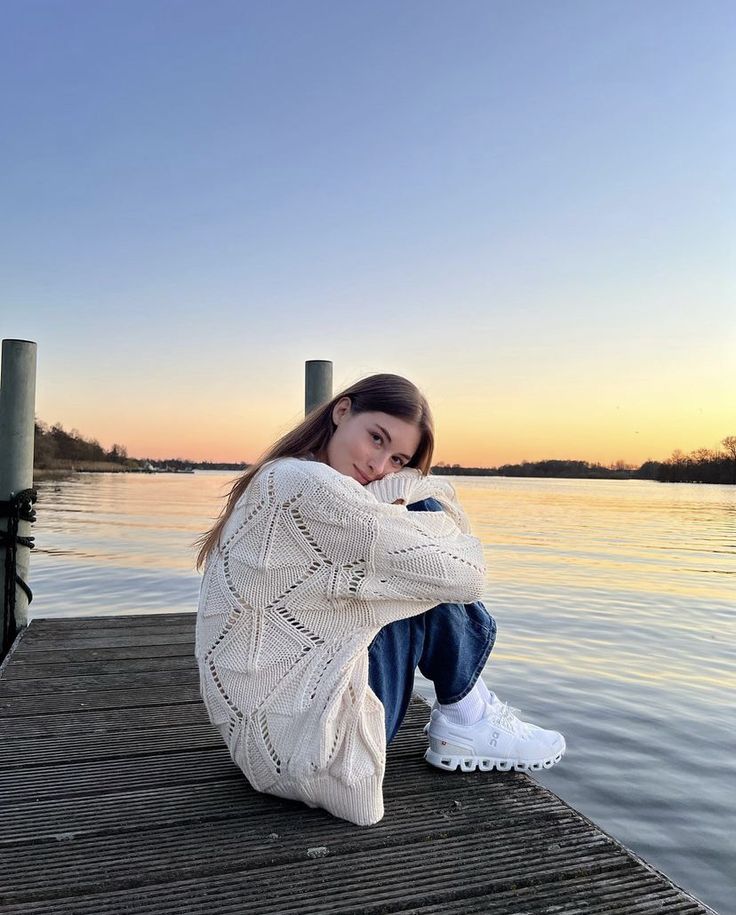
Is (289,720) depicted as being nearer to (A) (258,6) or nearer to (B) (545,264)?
(A) (258,6)

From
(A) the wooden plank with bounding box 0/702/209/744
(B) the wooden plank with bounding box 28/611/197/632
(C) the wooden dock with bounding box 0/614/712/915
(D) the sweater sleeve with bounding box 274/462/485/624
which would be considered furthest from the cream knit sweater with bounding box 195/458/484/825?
(B) the wooden plank with bounding box 28/611/197/632

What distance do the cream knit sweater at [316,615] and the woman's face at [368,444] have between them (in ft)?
1.01

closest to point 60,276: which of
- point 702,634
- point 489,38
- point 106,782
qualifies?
point 489,38

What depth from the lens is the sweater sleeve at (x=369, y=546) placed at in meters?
1.91

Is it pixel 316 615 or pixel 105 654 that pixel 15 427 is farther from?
pixel 316 615

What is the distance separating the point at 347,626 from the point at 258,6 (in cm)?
1130

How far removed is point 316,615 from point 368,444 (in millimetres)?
594

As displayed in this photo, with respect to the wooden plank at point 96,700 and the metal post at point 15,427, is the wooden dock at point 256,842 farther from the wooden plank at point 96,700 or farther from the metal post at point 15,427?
the metal post at point 15,427

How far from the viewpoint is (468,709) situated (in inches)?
94.0

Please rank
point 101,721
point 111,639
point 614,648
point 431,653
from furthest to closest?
point 614,648 → point 111,639 → point 101,721 → point 431,653

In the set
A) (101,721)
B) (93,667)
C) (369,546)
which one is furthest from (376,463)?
(93,667)

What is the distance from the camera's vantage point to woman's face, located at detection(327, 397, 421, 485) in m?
2.32

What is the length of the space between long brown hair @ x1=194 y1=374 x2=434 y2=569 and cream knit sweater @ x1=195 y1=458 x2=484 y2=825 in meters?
0.29

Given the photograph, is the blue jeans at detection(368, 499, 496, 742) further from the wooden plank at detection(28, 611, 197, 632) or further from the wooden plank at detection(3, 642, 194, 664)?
the wooden plank at detection(28, 611, 197, 632)
